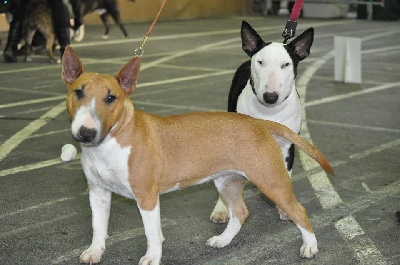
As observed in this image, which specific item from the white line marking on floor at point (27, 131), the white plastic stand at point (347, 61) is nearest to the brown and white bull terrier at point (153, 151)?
the white line marking on floor at point (27, 131)

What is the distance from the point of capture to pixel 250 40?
217 inches

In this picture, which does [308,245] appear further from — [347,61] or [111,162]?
[347,61]

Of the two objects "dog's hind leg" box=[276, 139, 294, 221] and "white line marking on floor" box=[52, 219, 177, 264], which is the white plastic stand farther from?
"white line marking on floor" box=[52, 219, 177, 264]

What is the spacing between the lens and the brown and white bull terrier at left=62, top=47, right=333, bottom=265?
3.87m

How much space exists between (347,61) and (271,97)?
7.13m

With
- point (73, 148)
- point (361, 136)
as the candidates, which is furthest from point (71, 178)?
point (361, 136)

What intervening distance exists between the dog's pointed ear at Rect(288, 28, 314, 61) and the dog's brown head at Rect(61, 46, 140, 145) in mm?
1670

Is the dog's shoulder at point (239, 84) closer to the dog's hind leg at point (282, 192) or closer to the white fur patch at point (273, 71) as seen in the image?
the white fur patch at point (273, 71)

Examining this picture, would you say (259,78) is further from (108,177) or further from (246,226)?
(108,177)

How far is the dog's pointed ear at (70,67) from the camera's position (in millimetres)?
4023

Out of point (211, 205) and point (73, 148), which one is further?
point (73, 148)

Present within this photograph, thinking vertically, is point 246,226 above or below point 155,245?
below

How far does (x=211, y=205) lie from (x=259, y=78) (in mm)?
971

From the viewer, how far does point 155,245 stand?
412cm
